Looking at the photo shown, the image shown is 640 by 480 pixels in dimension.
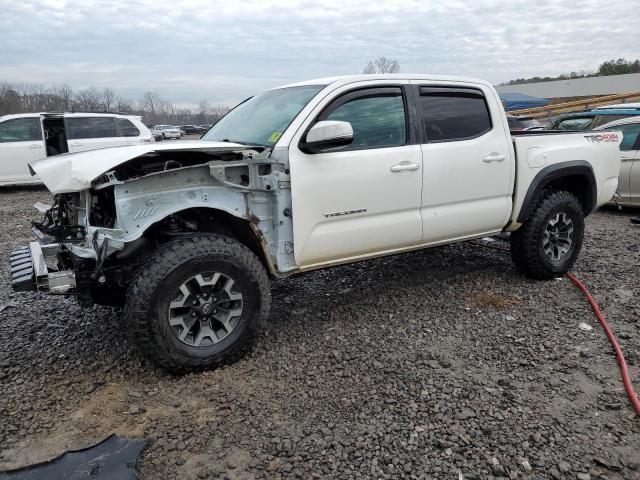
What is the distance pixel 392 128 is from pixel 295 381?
204cm

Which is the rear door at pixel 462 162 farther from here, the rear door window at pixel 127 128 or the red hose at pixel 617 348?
the rear door window at pixel 127 128

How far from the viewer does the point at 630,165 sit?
7758 millimetres

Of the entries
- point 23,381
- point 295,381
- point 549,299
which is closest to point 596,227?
point 549,299

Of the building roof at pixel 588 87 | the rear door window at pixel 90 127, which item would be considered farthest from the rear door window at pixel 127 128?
the building roof at pixel 588 87

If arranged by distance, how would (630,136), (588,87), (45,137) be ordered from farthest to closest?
(588,87), (45,137), (630,136)

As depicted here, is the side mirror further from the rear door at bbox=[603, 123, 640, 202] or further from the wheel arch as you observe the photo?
the rear door at bbox=[603, 123, 640, 202]

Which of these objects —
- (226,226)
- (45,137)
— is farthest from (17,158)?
(226,226)

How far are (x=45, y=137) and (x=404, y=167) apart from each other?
10.0 meters

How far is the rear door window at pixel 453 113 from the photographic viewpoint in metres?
4.04

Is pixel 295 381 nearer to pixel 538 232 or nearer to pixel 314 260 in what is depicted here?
pixel 314 260

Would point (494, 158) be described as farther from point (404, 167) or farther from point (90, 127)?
point (90, 127)

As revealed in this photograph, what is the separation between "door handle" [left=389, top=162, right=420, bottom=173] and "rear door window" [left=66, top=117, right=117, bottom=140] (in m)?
10.0

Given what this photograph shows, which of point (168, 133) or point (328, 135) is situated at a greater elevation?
point (168, 133)

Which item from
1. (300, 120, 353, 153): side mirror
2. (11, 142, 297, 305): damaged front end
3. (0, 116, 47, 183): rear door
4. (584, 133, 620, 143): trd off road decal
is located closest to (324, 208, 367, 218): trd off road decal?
(11, 142, 297, 305): damaged front end
